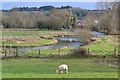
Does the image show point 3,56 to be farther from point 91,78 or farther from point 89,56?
point 91,78

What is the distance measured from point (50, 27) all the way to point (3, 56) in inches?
3833

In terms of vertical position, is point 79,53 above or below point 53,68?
above

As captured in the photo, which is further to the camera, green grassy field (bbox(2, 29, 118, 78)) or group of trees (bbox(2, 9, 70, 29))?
group of trees (bbox(2, 9, 70, 29))

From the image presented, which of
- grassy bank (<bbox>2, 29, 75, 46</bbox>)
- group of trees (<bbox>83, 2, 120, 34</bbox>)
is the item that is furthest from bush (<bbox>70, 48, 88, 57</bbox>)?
grassy bank (<bbox>2, 29, 75, 46</bbox>)

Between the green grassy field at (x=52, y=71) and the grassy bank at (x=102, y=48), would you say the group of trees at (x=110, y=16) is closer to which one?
the grassy bank at (x=102, y=48)

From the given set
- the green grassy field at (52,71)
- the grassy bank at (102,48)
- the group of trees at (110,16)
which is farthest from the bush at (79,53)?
the group of trees at (110,16)

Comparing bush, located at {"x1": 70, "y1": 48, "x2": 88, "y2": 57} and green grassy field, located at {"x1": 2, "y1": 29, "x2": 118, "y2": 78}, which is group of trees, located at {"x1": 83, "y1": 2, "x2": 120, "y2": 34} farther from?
green grassy field, located at {"x1": 2, "y1": 29, "x2": 118, "y2": 78}

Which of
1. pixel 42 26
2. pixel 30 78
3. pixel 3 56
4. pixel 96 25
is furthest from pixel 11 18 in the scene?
pixel 30 78

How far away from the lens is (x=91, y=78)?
14.2 meters

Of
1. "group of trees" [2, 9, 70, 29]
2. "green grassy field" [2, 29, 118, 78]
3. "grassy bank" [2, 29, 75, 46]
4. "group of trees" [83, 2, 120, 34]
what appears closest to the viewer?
"green grassy field" [2, 29, 118, 78]

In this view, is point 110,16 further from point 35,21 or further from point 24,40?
point 35,21

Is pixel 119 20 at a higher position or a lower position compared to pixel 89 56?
higher

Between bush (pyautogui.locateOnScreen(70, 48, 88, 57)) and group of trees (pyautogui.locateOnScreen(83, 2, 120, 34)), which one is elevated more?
group of trees (pyautogui.locateOnScreen(83, 2, 120, 34))

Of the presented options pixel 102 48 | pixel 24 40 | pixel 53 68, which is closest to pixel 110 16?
pixel 102 48
